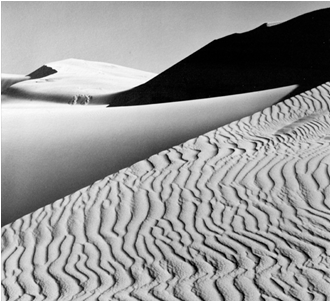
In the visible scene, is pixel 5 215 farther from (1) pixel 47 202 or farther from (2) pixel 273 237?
(2) pixel 273 237

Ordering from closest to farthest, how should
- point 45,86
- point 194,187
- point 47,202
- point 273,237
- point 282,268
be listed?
point 282,268, point 273,237, point 194,187, point 47,202, point 45,86

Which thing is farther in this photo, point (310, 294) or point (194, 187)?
point (194, 187)

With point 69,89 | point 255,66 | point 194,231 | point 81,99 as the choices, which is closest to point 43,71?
point 255,66

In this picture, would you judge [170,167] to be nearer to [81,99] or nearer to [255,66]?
[255,66]

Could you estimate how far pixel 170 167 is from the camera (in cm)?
668

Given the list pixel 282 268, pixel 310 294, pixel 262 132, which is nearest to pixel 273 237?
pixel 282 268

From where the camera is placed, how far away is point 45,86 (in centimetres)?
1875

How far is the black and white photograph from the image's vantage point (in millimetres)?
4215

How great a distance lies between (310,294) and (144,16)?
4.88 meters

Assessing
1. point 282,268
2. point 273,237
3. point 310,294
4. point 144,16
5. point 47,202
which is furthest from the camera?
point 144,16

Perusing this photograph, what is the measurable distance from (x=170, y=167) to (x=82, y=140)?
1770 mm

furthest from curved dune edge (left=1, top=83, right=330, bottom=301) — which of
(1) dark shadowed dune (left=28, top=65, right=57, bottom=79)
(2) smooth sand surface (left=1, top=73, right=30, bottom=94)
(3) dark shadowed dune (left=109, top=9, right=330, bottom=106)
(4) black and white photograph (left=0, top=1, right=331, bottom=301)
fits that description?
(1) dark shadowed dune (left=28, top=65, right=57, bottom=79)

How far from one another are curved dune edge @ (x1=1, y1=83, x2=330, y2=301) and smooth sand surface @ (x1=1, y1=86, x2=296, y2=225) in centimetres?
35

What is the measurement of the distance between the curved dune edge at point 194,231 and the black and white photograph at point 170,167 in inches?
0.8
